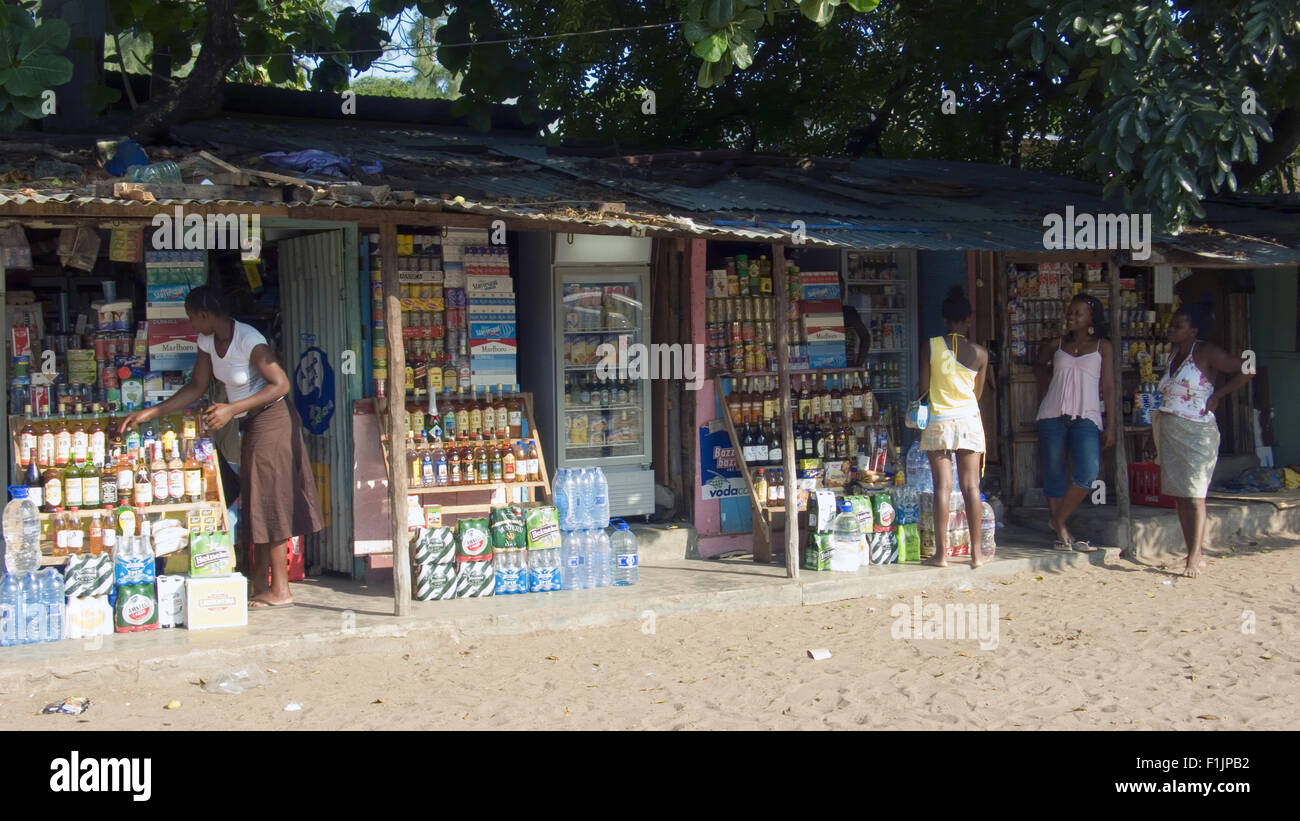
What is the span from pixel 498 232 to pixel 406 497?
2.13 meters

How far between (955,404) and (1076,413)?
4.71ft

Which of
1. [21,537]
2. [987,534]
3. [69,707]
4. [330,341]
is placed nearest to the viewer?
[69,707]

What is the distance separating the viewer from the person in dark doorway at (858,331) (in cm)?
1044

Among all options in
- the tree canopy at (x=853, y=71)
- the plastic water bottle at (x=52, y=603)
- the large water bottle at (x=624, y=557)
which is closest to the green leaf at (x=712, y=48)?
the tree canopy at (x=853, y=71)

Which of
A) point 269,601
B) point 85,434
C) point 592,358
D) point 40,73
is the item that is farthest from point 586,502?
point 40,73

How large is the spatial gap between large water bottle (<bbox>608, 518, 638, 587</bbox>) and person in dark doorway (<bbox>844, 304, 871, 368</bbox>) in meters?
3.18

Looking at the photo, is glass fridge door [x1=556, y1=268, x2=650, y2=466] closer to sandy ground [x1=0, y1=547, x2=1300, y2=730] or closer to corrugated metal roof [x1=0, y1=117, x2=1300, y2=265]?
corrugated metal roof [x1=0, y1=117, x2=1300, y2=265]

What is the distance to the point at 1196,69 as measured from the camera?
29.4 ft

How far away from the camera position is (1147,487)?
10664mm

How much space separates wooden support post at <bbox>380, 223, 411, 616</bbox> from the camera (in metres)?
7.21

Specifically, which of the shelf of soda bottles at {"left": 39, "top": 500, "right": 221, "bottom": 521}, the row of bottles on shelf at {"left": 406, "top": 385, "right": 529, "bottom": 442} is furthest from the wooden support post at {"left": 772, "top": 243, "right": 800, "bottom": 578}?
the shelf of soda bottles at {"left": 39, "top": 500, "right": 221, "bottom": 521}

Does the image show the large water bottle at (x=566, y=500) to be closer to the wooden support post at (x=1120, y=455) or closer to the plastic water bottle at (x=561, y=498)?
the plastic water bottle at (x=561, y=498)

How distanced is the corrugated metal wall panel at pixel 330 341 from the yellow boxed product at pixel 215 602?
4.62 ft

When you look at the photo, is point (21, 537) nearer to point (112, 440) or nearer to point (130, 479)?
point (130, 479)
